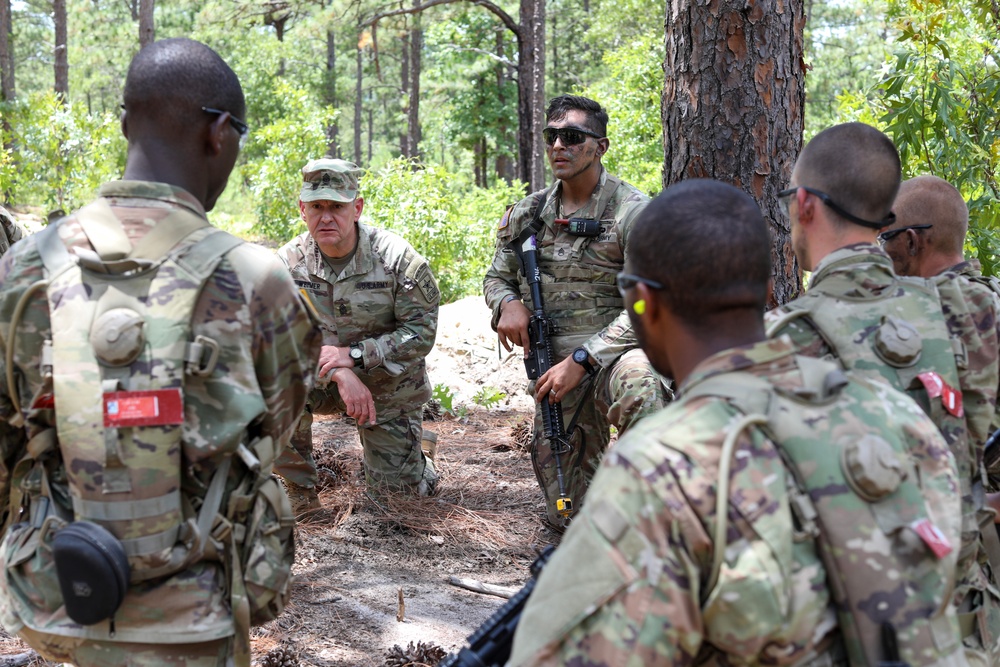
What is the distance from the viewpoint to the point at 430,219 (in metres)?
11.4

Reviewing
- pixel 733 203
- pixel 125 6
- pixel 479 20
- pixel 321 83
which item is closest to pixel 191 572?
pixel 733 203

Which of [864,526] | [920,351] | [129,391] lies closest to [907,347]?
[920,351]

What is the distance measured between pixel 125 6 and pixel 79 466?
36480mm

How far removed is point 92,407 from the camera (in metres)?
2.22

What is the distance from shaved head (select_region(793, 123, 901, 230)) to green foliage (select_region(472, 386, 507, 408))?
20.4ft

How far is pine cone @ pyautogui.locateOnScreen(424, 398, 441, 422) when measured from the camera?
27.2 feet

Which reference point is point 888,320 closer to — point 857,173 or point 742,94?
point 857,173

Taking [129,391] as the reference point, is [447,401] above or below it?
below

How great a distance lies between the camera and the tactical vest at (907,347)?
94.7 inches

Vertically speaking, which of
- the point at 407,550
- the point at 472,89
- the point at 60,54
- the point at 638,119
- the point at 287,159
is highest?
the point at 60,54

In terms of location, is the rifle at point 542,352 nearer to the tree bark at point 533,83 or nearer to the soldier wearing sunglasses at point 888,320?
the soldier wearing sunglasses at point 888,320

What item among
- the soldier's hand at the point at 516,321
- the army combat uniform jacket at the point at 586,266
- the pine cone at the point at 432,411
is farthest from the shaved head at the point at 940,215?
the pine cone at the point at 432,411

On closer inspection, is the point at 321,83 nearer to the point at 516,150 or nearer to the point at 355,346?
the point at 516,150

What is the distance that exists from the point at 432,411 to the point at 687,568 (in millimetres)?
6919
